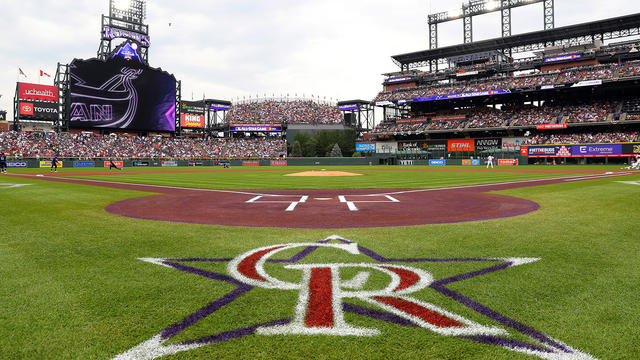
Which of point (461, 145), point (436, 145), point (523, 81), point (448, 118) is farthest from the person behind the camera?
point (448, 118)

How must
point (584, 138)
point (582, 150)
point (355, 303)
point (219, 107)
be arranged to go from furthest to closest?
1. point (219, 107)
2. point (584, 138)
3. point (582, 150)
4. point (355, 303)

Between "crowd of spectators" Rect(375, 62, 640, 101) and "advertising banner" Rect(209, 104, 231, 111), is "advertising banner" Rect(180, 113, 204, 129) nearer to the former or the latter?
"advertising banner" Rect(209, 104, 231, 111)

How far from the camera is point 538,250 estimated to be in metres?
4.38

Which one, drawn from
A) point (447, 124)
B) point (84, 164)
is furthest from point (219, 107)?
point (447, 124)

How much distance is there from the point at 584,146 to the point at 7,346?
5312 centimetres

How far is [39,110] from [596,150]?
7617 centimetres

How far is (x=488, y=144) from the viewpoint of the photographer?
5438 cm

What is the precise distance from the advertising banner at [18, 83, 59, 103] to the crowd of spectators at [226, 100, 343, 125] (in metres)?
37.2

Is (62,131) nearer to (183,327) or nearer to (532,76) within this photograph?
(183,327)

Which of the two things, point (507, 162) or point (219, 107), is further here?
point (219, 107)

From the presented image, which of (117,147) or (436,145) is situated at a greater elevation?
(117,147)

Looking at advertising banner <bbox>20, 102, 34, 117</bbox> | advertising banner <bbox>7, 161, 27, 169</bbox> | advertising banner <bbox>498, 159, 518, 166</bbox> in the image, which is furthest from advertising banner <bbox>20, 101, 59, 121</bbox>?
advertising banner <bbox>498, 159, 518, 166</bbox>

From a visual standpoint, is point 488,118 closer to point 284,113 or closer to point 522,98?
point 522,98

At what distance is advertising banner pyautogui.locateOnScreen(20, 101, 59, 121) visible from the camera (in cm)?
5231
